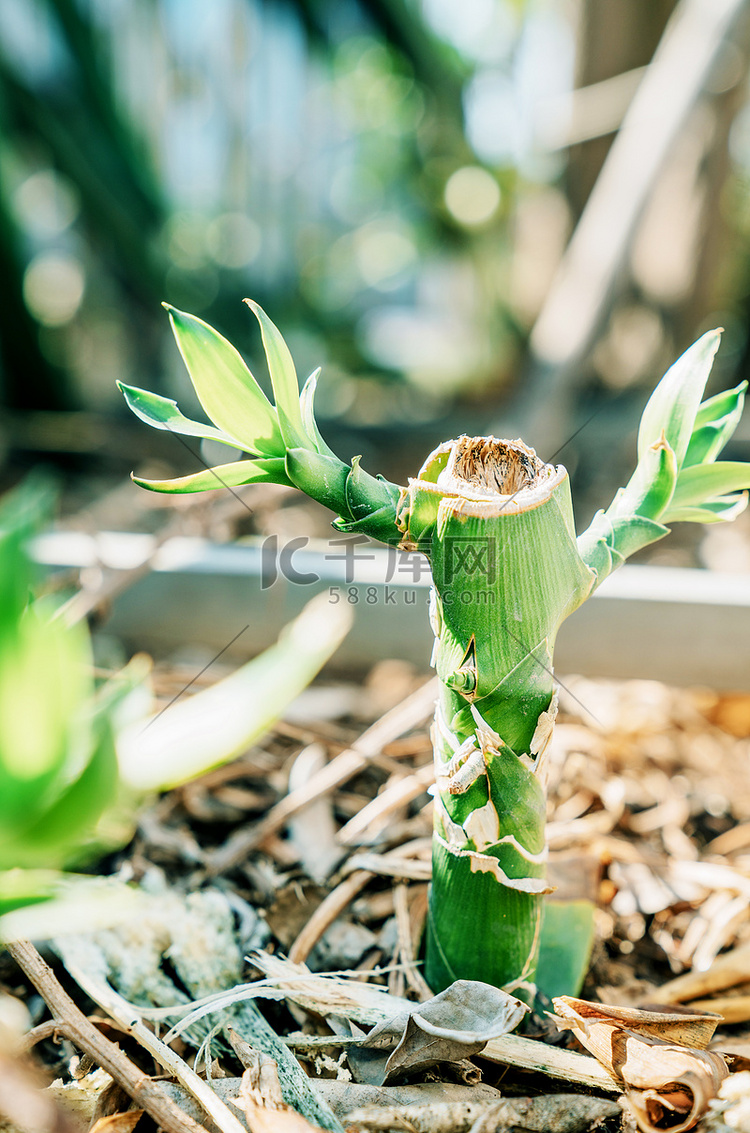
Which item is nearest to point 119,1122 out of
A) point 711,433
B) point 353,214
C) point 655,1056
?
point 655,1056

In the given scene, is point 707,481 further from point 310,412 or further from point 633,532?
point 310,412

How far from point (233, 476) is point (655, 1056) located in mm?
366

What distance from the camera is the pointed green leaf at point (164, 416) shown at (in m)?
0.40

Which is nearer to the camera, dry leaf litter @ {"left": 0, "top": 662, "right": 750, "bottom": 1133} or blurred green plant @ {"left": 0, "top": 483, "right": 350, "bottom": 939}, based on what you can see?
blurred green plant @ {"left": 0, "top": 483, "right": 350, "bottom": 939}

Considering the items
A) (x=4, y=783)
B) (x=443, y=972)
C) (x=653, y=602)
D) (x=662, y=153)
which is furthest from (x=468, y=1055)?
(x=662, y=153)

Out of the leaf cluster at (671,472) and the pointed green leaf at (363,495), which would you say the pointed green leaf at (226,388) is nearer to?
the pointed green leaf at (363,495)

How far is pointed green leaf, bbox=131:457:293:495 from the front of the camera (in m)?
0.40

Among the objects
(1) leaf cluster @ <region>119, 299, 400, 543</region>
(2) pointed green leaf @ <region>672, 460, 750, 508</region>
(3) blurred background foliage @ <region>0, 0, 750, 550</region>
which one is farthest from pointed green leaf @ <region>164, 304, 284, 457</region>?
(3) blurred background foliage @ <region>0, 0, 750, 550</region>

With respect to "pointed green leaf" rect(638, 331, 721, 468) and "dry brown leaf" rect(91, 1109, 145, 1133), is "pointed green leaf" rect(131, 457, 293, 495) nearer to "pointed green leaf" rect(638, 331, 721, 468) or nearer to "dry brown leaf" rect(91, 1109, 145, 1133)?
"pointed green leaf" rect(638, 331, 721, 468)

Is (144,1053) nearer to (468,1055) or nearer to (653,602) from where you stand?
(468,1055)

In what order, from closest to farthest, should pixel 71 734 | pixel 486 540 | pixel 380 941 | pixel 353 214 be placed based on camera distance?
pixel 71 734, pixel 486 540, pixel 380 941, pixel 353 214

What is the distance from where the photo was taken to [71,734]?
260 millimetres

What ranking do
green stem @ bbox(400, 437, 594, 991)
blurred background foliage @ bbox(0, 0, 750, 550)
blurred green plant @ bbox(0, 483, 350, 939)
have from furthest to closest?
blurred background foliage @ bbox(0, 0, 750, 550) < green stem @ bbox(400, 437, 594, 991) < blurred green plant @ bbox(0, 483, 350, 939)

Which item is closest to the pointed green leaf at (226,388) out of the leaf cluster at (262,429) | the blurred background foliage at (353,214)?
the leaf cluster at (262,429)
